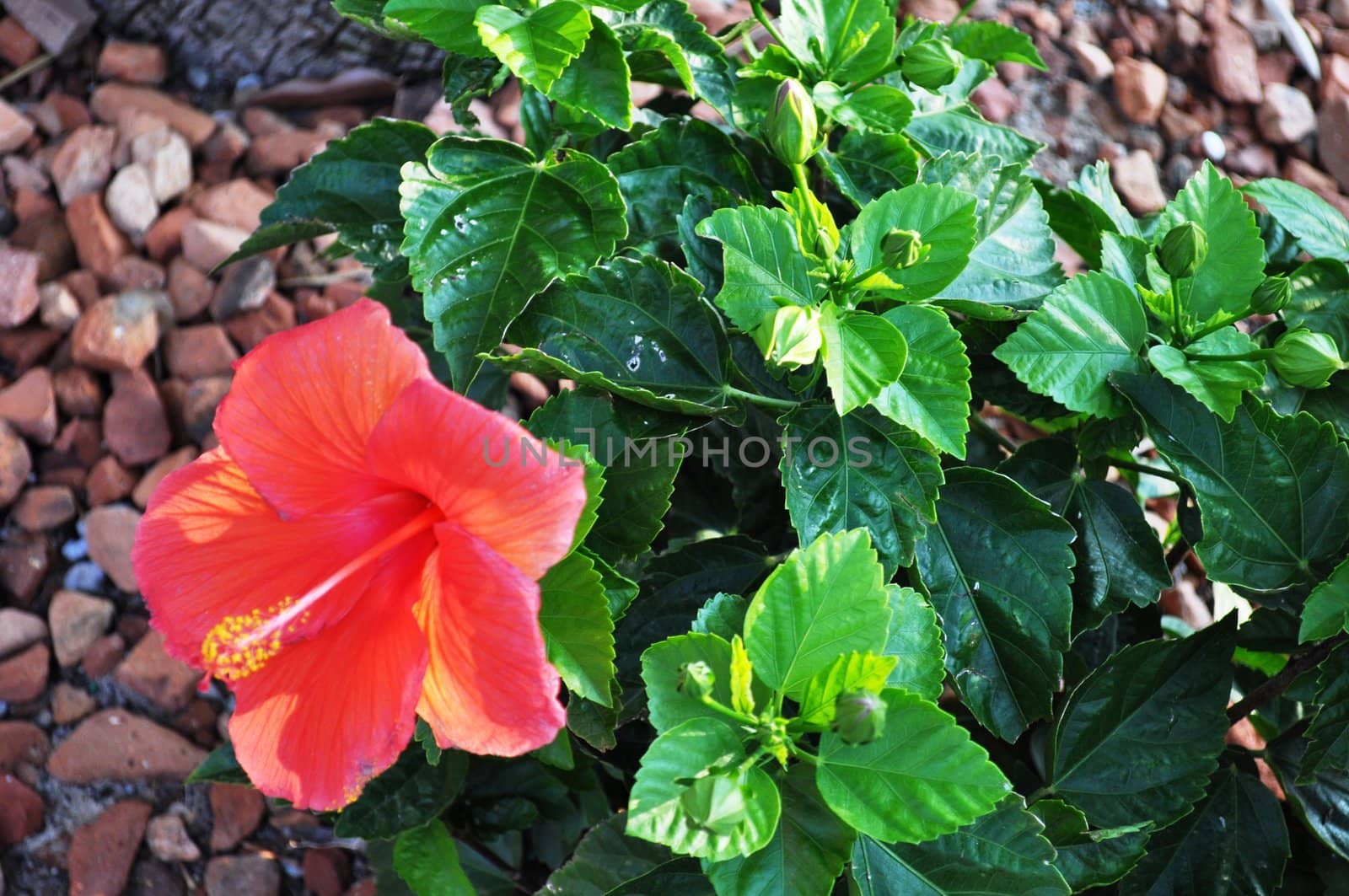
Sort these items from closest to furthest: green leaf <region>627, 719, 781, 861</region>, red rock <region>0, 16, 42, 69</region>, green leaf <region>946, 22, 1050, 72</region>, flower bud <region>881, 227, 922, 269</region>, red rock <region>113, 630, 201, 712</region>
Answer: green leaf <region>627, 719, 781, 861</region> → flower bud <region>881, 227, 922, 269</region> → green leaf <region>946, 22, 1050, 72</region> → red rock <region>113, 630, 201, 712</region> → red rock <region>0, 16, 42, 69</region>

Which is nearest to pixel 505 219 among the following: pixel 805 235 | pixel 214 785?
pixel 805 235

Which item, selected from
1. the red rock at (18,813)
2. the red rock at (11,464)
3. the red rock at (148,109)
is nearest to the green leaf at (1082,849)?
the red rock at (18,813)

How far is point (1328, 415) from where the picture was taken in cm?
124

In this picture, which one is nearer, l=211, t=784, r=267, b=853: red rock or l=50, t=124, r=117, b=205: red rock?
l=211, t=784, r=267, b=853: red rock

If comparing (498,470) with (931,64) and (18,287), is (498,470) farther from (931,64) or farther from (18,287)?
(18,287)

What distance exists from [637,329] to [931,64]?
16.7 inches

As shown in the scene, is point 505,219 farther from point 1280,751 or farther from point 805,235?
point 1280,751

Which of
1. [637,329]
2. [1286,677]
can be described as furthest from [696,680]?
[1286,677]

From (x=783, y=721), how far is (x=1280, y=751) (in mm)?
681

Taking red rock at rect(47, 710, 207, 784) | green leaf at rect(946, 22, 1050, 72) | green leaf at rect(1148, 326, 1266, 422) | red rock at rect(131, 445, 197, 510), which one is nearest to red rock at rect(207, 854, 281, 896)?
red rock at rect(47, 710, 207, 784)

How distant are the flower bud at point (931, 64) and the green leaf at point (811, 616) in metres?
0.57

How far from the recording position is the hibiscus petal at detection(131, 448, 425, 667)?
41.8 inches

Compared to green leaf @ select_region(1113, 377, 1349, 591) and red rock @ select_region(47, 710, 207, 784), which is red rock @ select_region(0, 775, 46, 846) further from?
green leaf @ select_region(1113, 377, 1349, 591)

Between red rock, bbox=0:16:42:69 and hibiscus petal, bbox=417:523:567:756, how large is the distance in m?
1.83
